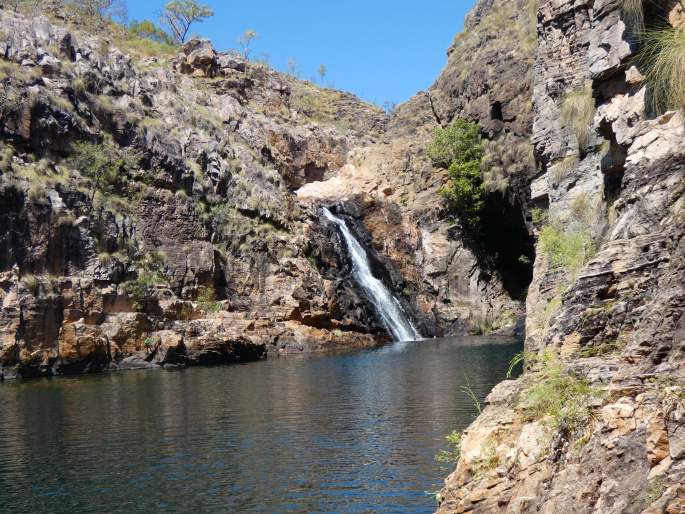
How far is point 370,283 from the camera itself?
5503 centimetres

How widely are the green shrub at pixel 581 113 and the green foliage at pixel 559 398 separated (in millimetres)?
14500

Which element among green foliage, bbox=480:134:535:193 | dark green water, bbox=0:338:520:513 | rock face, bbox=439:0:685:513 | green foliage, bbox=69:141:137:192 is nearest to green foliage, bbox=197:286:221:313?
green foliage, bbox=69:141:137:192

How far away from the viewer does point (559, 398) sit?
331 inches

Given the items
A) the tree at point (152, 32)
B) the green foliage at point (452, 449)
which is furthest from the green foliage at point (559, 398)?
the tree at point (152, 32)

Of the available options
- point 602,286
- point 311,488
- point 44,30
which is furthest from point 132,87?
point 602,286

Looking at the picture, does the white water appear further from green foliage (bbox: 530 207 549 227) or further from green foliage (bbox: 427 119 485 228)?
green foliage (bbox: 530 207 549 227)

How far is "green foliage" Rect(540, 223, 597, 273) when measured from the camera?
59.4ft

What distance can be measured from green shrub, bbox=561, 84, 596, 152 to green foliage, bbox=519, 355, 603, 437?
47.6 ft

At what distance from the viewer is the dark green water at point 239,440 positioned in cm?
1380

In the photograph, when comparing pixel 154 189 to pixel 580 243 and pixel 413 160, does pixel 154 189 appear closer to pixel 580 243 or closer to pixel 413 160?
pixel 413 160

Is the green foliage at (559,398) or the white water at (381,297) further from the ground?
the white water at (381,297)

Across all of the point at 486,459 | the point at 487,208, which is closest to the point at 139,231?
the point at 487,208

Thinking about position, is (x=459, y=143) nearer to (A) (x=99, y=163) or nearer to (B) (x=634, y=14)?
(A) (x=99, y=163)

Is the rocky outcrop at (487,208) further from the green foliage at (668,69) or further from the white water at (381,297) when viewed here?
the green foliage at (668,69)
